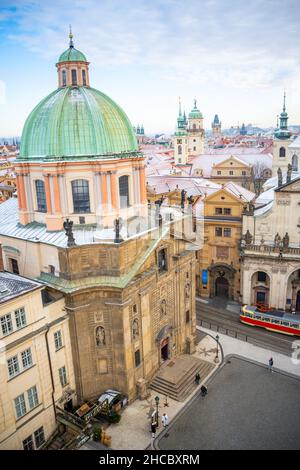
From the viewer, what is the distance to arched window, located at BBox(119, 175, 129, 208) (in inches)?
1522

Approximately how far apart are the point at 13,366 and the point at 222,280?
3538 centimetres

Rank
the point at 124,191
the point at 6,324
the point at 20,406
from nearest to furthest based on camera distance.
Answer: the point at 6,324
the point at 20,406
the point at 124,191

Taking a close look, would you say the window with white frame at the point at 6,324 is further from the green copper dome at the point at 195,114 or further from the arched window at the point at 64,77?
the green copper dome at the point at 195,114

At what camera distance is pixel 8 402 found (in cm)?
2834

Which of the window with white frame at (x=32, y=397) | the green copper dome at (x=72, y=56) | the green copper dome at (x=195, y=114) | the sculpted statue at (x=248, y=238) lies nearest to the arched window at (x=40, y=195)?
the green copper dome at (x=72, y=56)

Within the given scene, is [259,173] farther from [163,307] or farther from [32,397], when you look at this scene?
[32,397]

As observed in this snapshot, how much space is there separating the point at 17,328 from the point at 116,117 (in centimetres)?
2105

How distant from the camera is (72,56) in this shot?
124ft

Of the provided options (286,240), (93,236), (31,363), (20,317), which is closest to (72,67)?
(93,236)

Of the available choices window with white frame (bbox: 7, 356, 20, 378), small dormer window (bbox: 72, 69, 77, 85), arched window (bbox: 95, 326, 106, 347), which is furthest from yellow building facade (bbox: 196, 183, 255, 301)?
window with white frame (bbox: 7, 356, 20, 378)

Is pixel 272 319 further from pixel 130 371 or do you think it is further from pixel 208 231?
pixel 130 371

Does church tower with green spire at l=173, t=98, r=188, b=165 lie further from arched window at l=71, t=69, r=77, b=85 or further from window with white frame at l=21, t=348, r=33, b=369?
window with white frame at l=21, t=348, r=33, b=369

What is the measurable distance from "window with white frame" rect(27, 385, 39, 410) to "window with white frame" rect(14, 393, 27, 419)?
560 millimetres

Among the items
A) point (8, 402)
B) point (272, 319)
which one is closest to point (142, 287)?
point (8, 402)
